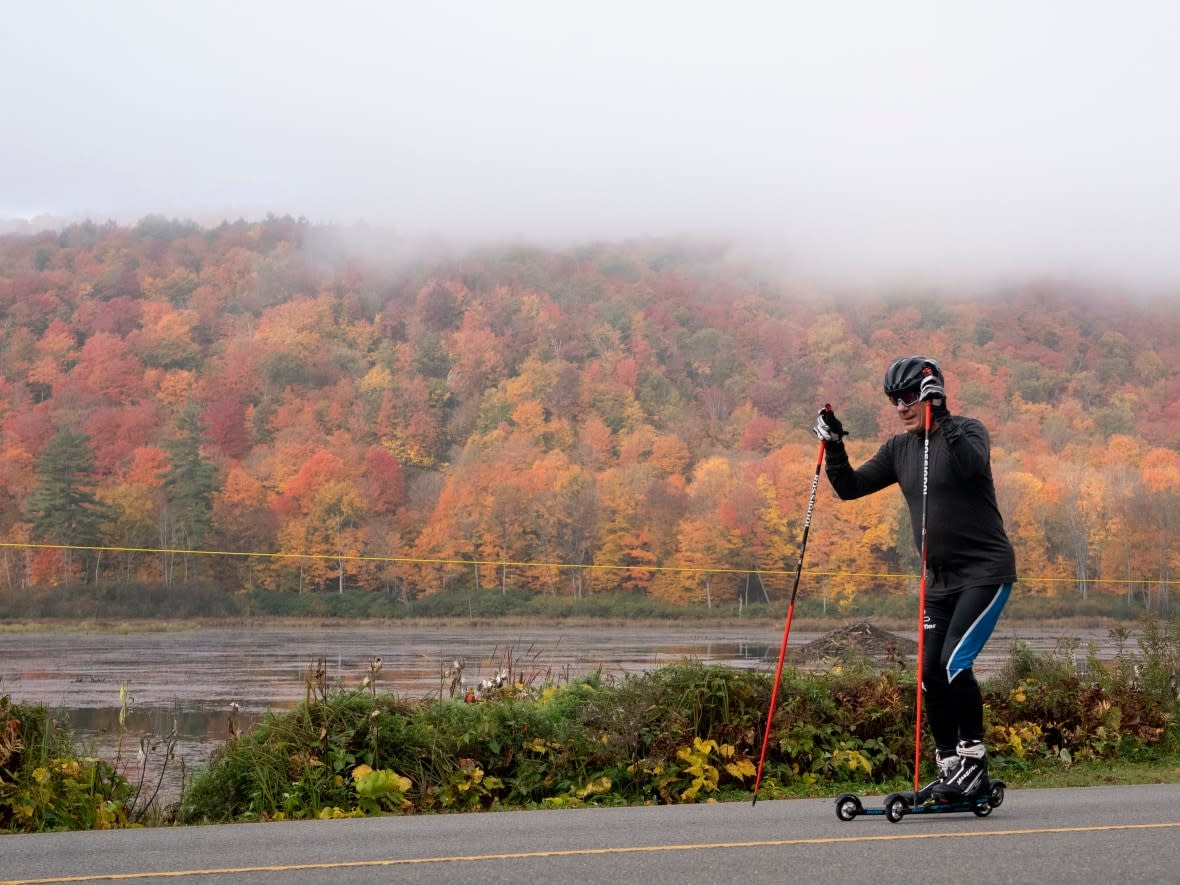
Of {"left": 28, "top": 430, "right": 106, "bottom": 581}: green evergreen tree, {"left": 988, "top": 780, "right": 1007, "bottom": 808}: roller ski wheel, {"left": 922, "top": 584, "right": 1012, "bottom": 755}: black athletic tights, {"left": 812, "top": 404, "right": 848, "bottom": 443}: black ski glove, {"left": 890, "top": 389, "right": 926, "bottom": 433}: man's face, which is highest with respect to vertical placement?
{"left": 890, "top": 389, "right": 926, "bottom": 433}: man's face

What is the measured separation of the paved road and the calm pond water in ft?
9.44

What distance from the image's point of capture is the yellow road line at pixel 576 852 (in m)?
5.57

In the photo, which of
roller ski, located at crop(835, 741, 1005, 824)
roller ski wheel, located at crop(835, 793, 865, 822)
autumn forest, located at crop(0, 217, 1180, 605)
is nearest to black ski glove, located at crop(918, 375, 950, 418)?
roller ski, located at crop(835, 741, 1005, 824)

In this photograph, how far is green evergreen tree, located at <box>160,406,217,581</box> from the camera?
129125 mm

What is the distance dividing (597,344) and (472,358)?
19.1 meters

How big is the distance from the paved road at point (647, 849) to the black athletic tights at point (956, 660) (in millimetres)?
461

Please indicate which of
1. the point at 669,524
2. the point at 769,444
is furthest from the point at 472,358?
the point at 669,524

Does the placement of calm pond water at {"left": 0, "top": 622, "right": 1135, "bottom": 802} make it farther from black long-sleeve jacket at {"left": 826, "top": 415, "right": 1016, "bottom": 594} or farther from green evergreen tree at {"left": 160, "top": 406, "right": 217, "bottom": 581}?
green evergreen tree at {"left": 160, "top": 406, "right": 217, "bottom": 581}

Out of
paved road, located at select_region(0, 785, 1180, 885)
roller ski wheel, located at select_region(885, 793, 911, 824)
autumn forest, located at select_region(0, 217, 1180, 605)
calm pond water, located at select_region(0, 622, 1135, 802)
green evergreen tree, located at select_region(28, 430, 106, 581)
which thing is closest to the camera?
paved road, located at select_region(0, 785, 1180, 885)

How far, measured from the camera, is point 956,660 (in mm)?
7055

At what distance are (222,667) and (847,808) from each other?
147ft

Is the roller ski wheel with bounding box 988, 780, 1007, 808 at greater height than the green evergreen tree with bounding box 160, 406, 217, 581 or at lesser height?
greater

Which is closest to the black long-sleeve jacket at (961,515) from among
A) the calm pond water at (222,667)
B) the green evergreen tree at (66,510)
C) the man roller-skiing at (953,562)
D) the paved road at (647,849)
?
the man roller-skiing at (953,562)

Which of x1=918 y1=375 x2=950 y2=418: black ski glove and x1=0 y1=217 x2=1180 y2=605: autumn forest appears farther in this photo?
x1=0 y1=217 x2=1180 y2=605: autumn forest
